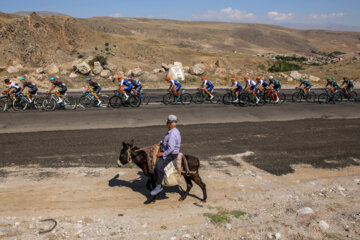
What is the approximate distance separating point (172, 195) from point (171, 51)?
58438mm

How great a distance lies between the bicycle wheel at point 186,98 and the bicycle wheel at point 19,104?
1004cm

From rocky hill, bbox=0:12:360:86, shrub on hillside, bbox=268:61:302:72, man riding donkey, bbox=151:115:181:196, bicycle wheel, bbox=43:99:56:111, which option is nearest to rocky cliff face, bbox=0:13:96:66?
rocky hill, bbox=0:12:360:86

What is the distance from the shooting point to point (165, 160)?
279 inches

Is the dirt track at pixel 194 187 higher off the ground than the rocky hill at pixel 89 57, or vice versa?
the rocky hill at pixel 89 57

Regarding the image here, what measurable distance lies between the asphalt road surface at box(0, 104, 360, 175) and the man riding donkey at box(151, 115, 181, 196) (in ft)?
10.3

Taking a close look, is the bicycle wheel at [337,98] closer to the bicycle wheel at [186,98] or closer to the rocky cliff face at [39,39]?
the bicycle wheel at [186,98]

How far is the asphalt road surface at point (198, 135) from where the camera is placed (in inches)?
409

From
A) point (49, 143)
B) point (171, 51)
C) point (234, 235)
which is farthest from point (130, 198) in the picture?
point (171, 51)

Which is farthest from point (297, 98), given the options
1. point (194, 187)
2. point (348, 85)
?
point (194, 187)

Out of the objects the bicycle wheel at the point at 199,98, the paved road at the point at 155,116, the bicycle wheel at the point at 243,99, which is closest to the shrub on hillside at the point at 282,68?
the paved road at the point at 155,116

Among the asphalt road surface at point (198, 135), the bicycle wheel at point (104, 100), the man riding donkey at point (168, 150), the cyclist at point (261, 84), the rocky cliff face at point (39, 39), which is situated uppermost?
the rocky cliff face at point (39, 39)

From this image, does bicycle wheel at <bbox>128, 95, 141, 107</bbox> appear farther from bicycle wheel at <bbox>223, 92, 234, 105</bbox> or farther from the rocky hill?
the rocky hill

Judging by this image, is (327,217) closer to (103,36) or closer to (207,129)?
(207,129)

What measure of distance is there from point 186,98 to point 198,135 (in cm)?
825
